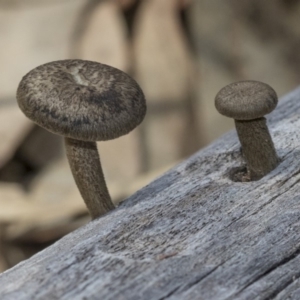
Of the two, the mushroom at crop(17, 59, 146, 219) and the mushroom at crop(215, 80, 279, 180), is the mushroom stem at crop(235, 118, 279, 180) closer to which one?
the mushroom at crop(215, 80, 279, 180)

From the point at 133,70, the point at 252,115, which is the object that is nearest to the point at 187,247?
the point at 252,115

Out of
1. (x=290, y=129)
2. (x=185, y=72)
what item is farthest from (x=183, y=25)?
(x=290, y=129)

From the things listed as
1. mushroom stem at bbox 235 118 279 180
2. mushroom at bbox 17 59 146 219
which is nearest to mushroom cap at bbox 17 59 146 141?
mushroom at bbox 17 59 146 219

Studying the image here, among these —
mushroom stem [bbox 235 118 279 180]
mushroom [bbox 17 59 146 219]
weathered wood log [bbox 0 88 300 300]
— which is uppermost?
mushroom [bbox 17 59 146 219]

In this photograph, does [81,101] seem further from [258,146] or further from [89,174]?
[258,146]

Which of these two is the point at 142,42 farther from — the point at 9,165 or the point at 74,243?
the point at 74,243

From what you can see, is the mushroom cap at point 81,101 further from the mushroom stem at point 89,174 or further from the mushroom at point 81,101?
the mushroom stem at point 89,174
